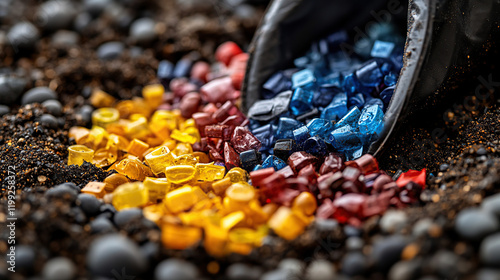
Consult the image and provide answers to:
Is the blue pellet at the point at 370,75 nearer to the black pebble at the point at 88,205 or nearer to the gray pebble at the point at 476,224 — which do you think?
the gray pebble at the point at 476,224

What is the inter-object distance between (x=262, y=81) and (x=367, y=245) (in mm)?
822

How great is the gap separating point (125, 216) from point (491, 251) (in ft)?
2.70

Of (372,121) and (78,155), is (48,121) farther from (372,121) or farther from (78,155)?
(372,121)

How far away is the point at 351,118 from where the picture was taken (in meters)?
1.35

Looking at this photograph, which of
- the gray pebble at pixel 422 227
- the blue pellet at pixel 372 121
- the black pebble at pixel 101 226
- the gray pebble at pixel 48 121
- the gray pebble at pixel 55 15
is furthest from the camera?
the gray pebble at pixel 55 15

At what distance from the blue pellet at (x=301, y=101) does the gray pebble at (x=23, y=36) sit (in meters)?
1.37

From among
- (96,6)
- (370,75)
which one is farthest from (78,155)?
(96,6)

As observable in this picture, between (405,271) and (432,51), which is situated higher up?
(432,51)

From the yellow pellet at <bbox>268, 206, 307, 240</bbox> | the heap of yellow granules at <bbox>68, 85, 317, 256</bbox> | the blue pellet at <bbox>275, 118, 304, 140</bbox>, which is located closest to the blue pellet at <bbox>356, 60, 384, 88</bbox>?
the blue pellet at <bbox>275, 118, 304, 140</bbox>

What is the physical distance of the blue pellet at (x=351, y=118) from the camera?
1.35m

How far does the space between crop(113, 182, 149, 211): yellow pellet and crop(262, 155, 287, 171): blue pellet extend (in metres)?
0.39

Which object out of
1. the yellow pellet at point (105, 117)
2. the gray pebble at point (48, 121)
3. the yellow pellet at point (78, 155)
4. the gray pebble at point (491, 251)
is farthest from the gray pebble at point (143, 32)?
the gray pebble at point (491, 251)

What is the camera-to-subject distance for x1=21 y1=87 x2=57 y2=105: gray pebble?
5.35 feet

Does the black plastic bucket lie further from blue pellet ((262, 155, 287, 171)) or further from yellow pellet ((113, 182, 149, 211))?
yellow pellet ((113, 182, 149, 211))
